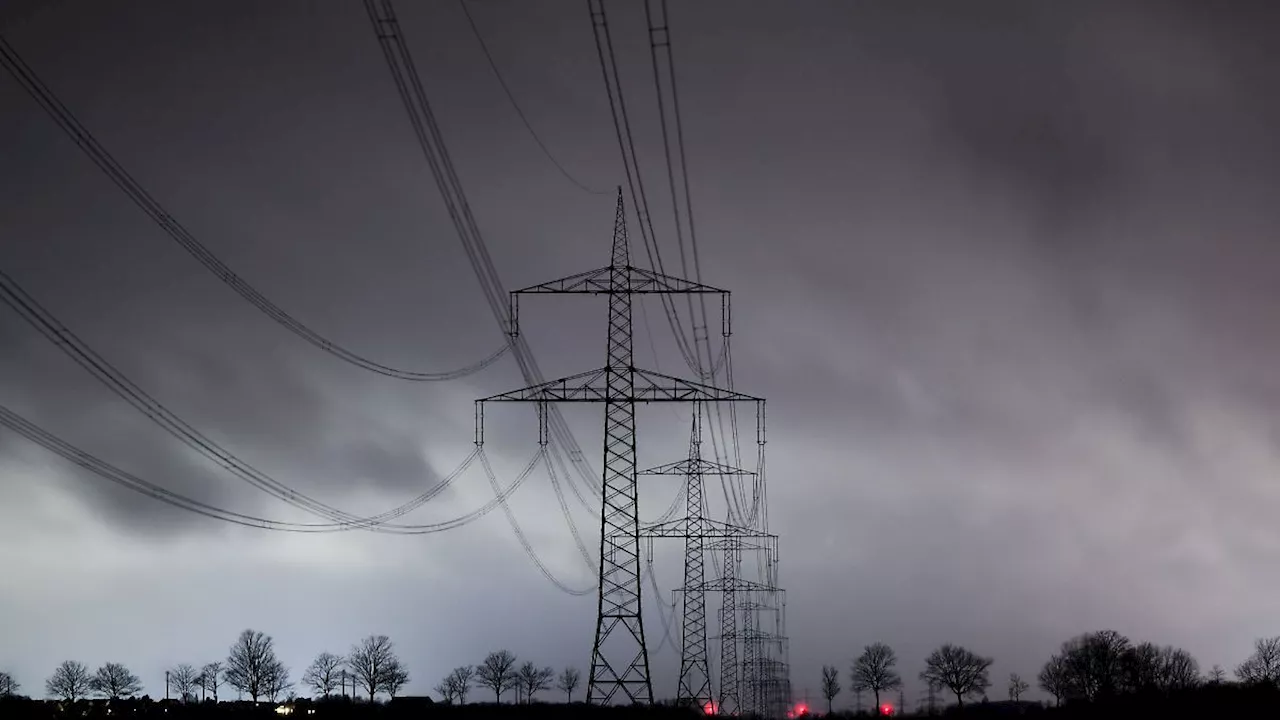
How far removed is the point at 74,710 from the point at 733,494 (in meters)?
57.7

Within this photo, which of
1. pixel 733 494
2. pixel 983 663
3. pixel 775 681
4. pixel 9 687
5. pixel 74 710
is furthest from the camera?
pixel 983 663

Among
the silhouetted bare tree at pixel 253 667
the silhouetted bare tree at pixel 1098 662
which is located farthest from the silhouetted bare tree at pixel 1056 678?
the silhouetted bare tree at pixel 253 667

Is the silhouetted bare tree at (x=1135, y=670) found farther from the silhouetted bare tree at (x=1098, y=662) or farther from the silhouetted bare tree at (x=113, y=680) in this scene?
the silhouetted bare tree at (x=113, y=680)

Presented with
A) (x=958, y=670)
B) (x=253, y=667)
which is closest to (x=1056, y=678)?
(x=958, y=670)

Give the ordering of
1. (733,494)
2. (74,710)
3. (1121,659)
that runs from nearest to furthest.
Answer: (74,710) < (733,494) < (1121,659)

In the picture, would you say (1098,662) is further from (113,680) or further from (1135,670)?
(113,680)

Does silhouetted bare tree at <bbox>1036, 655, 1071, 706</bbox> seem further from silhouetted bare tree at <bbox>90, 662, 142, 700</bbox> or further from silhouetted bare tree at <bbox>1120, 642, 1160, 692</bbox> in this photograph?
silhouetted bare tree at <bbox>90, 662, 142, 700</bbox>

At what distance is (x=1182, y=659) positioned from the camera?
541 ft

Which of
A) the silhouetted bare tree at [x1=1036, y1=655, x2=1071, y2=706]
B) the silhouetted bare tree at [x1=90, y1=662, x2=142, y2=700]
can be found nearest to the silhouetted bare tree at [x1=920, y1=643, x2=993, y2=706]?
the silhouetted bare tree at [x1=1036, y1=655, x2=1071, y2=706]

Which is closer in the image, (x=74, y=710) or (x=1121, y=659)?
(x=74, y=710)

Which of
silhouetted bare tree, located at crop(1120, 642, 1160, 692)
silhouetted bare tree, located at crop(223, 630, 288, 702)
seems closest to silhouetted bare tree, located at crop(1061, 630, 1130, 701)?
silhouetted bare tree, located at crop(1120, 642, 1160, 692)

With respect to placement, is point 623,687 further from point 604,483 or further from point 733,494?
point 733,494

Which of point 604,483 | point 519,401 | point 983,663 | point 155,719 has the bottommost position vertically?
point 983,663

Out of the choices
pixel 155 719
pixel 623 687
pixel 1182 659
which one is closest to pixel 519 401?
pixel 623 687
